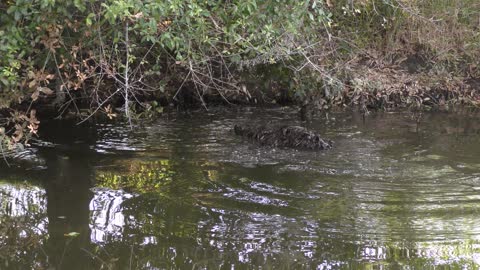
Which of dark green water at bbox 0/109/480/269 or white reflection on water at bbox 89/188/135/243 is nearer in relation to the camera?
dark green water at bbox 0/109/480/269

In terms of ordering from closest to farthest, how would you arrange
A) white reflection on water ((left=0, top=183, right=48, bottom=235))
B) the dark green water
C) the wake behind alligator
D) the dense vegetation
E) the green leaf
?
the dark green water → the green leaf → white reflection on water ((left=0, top=183, right=48, bottom=235)) → the dense vegetation → the wake behind alligator

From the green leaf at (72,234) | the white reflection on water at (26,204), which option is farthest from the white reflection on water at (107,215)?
the white reflection on water at (26,204)

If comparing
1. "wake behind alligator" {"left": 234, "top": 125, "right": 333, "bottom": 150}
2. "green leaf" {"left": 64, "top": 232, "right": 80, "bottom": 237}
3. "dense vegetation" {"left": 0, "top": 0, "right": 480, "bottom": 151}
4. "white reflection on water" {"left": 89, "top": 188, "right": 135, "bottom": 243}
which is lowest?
"green leaf" {"left": 64, "top": 232, "right": 80, "bottom": 237}

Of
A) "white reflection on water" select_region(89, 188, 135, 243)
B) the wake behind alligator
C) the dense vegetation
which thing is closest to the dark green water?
"white reflection on water" select_region(89, 188, 135, 243)

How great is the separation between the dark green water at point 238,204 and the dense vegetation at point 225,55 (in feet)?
2.45

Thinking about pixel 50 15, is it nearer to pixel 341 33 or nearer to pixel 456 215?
pixel 456 215

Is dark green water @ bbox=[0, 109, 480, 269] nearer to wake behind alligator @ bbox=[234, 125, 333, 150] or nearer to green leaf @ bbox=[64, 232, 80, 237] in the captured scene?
green leaf @ bbox=[64, 232, 80, 237]

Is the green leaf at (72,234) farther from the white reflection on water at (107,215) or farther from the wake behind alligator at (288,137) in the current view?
the wake behind alligator at (288,137)

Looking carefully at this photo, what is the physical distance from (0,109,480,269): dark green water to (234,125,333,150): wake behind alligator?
22 centimetres

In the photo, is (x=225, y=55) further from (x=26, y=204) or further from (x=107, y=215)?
(x=26, y=204)

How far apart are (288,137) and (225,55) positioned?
1690mm

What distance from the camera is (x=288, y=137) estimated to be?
9141 millimetres

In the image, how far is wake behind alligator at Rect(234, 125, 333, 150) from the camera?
8.91 m

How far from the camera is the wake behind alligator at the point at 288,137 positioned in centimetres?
891
